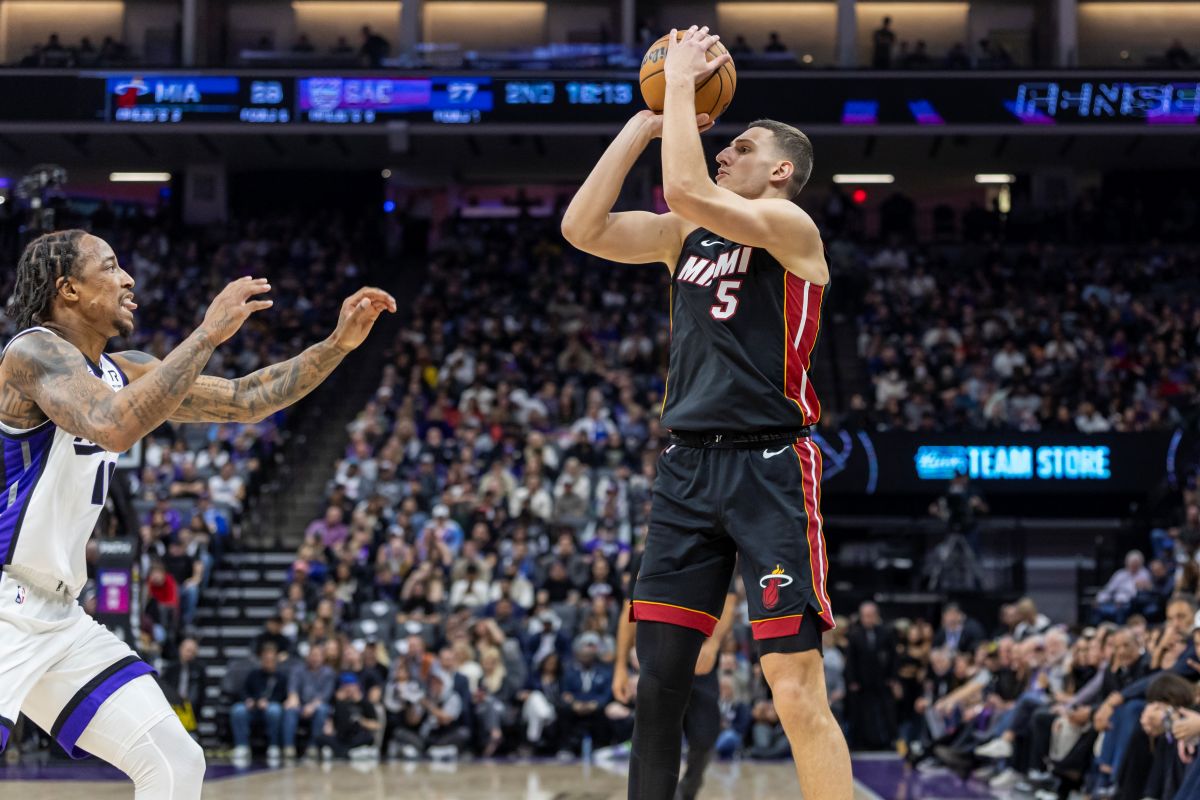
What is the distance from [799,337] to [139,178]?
2862 centimetres

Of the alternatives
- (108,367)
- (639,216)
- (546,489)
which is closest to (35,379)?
(108,367)

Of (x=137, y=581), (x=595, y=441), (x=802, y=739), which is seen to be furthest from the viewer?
(x=595, y=441)

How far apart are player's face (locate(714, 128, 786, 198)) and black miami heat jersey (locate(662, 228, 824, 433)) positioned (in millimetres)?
223

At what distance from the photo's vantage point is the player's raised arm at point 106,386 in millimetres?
4105

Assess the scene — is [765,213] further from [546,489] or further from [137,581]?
[546,489]

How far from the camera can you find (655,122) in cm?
496

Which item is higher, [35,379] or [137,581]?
[35,379]

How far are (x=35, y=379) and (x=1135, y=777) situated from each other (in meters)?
8.05

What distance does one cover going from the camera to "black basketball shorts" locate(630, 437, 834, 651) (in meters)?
4.61

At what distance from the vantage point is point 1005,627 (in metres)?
16.1

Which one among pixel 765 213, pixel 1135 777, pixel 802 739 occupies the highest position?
pixel 765 213

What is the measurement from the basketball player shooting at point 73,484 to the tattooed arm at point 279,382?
1.39 feet

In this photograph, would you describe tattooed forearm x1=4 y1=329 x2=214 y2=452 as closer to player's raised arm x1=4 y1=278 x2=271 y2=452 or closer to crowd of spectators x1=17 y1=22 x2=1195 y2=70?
player's raised arm x1=4 y1=278 x2=271 y2=452

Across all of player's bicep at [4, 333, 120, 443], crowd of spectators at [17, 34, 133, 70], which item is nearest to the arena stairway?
crowd of spectators at [17, 34, 133, 70]
